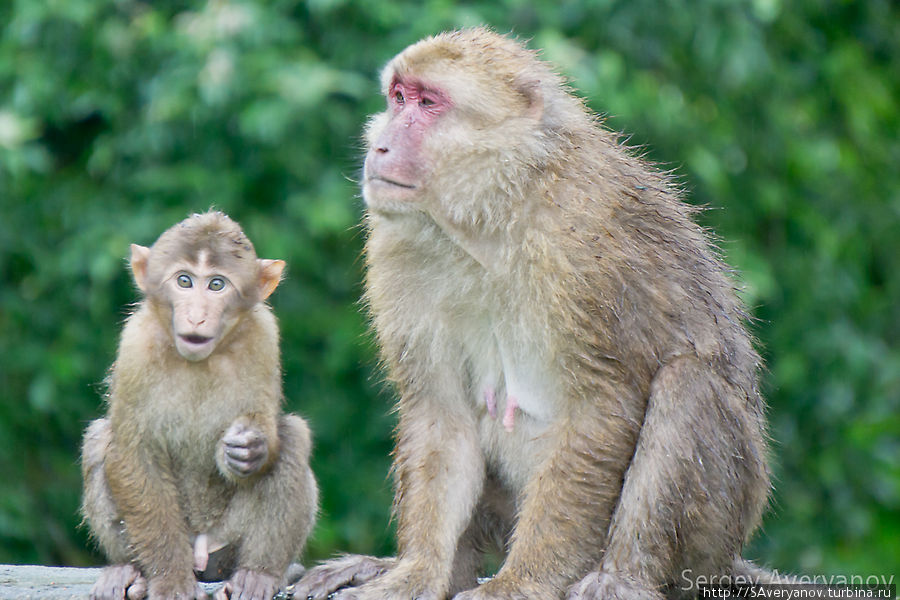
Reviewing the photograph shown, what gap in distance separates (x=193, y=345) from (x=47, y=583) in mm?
1208

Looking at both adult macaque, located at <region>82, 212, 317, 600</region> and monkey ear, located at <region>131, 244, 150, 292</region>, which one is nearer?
adult macaque, located at <region>82, 212, 317, 600</region>

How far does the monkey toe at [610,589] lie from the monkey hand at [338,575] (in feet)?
2.94

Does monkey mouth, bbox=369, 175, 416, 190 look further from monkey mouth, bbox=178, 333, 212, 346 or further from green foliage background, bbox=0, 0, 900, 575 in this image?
green foliage background, bbox=0, 0, 900, 575

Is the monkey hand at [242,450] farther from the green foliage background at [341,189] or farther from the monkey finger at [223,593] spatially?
the green foliage background at [341,189]

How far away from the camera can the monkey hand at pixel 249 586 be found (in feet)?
14.4

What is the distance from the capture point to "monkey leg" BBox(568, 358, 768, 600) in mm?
4340

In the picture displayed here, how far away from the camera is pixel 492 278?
4570mm

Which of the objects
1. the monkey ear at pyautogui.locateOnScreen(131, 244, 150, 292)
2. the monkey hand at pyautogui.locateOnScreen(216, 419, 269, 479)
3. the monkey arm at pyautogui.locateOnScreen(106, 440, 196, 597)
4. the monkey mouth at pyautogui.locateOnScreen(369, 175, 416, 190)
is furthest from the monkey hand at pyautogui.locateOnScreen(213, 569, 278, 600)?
the monkey mouth at pyautogui.locateOnScreen(369, 175, 416, 190)

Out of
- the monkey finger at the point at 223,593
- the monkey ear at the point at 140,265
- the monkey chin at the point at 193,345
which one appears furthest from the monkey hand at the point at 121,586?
the monkey ear at the point at 140,265

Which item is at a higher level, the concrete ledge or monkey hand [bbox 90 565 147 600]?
monkey hand [bbox 90 565 147 600]

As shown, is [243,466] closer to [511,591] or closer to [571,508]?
[511,591]

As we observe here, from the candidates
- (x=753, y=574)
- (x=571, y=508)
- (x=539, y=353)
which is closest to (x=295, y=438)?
(x=539, y=353)

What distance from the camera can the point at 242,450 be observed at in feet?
14.3

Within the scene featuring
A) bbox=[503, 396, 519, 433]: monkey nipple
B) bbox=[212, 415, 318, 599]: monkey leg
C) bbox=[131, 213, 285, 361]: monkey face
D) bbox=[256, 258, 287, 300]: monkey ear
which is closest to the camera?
bbox=[131, 213, 285, 361]: monkey face
